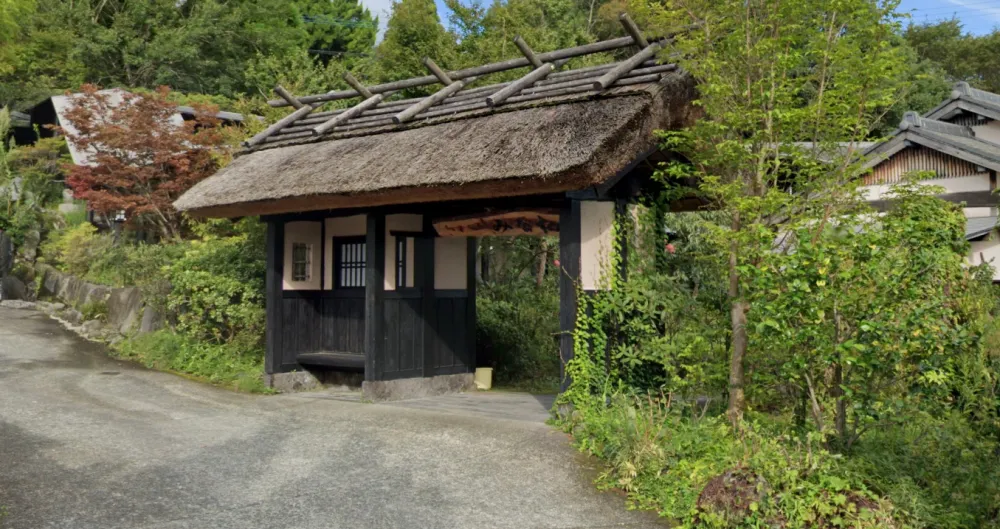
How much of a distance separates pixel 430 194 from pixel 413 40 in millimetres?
10672

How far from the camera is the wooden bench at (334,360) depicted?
35.7 feet

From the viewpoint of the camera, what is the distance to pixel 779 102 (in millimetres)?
6715

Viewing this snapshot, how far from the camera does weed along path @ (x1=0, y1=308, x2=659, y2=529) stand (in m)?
5.57

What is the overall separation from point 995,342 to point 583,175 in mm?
4490

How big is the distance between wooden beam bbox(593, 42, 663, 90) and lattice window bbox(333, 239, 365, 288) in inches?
186

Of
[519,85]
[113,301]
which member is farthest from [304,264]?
[113,301]

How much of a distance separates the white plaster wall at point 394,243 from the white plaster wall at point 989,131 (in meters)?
14.9

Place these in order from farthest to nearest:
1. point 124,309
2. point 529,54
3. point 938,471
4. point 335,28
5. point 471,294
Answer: point 335,28 → point 124,309 → point 471,294 → point 529,54 → point 938,471

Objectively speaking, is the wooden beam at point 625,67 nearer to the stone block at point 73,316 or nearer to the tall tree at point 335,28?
the stone block at point 73,316

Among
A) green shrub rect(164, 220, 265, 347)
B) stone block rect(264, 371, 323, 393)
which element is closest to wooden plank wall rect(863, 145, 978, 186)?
stone block rect(264, 371, 323, 393)

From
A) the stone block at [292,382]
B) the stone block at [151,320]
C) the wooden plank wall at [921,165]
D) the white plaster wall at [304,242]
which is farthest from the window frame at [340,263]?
the wooden plank wall at [921,165]

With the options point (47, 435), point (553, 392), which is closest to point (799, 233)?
point (553, 392)

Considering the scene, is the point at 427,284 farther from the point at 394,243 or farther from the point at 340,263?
the point at 340,263

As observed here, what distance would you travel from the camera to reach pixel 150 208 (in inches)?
618
